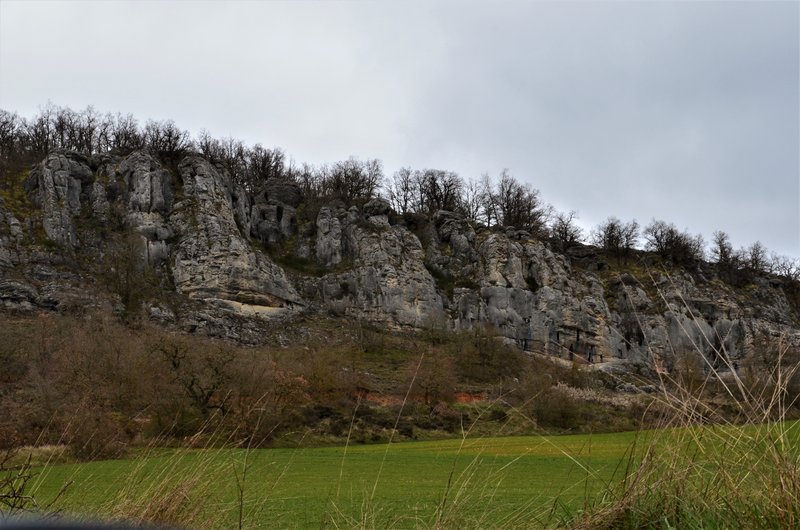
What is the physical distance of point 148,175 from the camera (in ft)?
209

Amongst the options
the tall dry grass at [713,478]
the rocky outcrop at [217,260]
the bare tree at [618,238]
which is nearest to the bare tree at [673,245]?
the bare tree at [618,238]

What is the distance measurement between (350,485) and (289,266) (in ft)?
194

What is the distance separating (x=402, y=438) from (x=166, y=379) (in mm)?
12420

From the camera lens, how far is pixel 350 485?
11.1 meters

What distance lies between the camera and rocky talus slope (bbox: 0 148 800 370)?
56000 millimetres

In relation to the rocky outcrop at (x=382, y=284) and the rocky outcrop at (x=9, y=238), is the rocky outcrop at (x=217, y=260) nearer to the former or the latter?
the rocky outcrop at (x=382, y=284)

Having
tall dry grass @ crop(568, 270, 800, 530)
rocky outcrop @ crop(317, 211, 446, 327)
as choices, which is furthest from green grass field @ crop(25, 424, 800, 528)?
rocky outcrop @ crop(317, 211, 446, 327)

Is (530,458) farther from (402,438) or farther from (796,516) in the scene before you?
(796,516)

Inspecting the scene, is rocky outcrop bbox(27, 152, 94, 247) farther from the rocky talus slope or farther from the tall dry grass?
the tall dry grass

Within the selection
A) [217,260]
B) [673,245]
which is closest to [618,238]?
[673,245]

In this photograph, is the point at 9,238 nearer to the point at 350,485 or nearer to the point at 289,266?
the point at 289,266

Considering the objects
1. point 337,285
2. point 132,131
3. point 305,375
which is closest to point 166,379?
point 305,375

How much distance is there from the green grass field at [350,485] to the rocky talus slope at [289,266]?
3000 cm

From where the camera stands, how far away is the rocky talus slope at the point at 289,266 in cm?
5600
